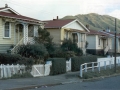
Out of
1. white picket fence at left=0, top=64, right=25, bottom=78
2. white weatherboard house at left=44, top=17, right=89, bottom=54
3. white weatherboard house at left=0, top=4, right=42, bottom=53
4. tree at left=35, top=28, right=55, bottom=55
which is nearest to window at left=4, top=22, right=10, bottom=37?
white weatherboard house at left=0, top=4, right=42, bottom=53

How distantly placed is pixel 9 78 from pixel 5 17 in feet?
29.8

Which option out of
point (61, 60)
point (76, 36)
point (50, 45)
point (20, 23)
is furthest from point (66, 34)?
point (61, 60)

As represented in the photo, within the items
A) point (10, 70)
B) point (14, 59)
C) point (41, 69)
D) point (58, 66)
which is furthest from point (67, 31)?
point (10, 70)

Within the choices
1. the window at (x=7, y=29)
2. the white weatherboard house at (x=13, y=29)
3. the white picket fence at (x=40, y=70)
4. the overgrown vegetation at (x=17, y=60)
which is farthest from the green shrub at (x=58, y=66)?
the window at (x=7, y=29)

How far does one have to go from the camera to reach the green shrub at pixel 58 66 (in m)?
22.8

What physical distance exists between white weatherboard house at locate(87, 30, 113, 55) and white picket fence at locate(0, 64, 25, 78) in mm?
28988

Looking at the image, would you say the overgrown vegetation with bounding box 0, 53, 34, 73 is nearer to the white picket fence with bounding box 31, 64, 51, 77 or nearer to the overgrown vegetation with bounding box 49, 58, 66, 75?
the white picket fence with bounding box 31, 64, 51, 77

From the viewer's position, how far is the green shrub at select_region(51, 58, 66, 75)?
22781mm

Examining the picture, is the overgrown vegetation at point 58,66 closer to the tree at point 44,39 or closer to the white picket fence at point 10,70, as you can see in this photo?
the white picket fence at point 10,70

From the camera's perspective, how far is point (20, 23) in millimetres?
28266

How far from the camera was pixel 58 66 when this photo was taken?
23.3 meters

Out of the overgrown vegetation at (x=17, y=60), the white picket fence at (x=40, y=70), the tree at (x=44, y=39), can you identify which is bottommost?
the white picket fence at (x=40, y=70)

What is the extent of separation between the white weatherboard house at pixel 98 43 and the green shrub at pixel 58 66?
953 inches

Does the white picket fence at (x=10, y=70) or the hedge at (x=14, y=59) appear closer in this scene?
the white picket fence at (x=10, y=70)
